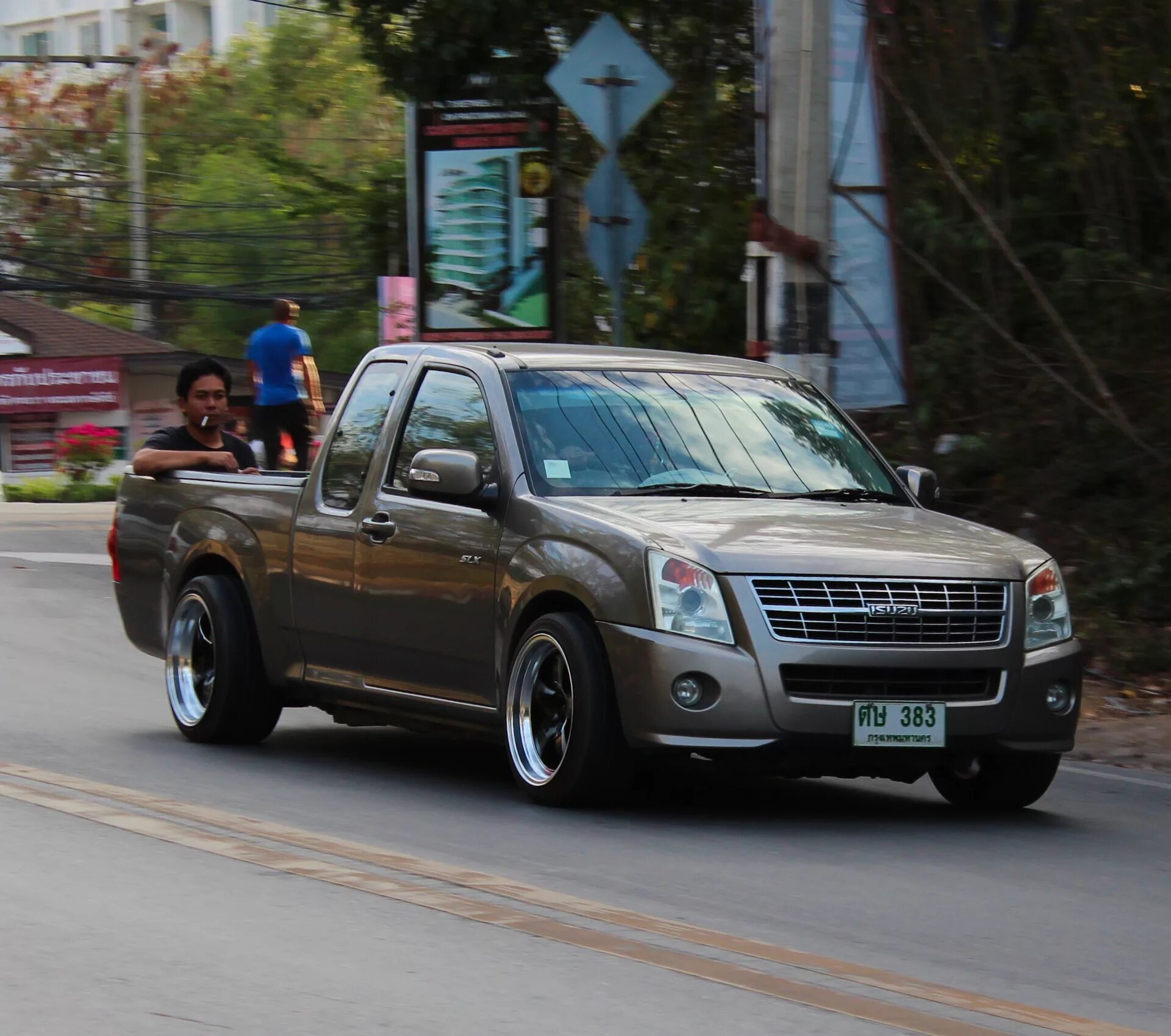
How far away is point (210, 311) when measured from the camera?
68125 mm

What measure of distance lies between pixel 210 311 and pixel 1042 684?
61683 mm

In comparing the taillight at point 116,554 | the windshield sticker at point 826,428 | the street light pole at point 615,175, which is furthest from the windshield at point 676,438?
the street light pole at point 615,175

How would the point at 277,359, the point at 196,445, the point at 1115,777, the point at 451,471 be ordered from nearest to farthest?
the point at 451,471 < the point at 1115,777 < the point at 196,445 < the point at 277,359

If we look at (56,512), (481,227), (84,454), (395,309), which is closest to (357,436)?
(481,227)

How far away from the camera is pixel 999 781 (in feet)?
27.9

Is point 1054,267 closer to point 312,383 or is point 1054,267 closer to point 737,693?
point 312,383

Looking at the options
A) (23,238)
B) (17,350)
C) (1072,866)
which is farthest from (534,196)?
(23,238)

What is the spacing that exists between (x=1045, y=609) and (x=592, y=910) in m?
2.64

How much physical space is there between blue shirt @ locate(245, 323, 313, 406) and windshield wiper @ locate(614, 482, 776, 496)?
460 inches

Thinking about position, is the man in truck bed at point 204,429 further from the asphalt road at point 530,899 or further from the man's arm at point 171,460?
the asphalt road at point 530,899

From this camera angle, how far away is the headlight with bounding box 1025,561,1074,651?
320 inches

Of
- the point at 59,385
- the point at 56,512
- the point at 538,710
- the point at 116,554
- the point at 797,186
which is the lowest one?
the point at 59,385

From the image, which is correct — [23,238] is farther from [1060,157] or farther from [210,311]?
[1060,157]

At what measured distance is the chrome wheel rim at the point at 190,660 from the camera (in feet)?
33.1
